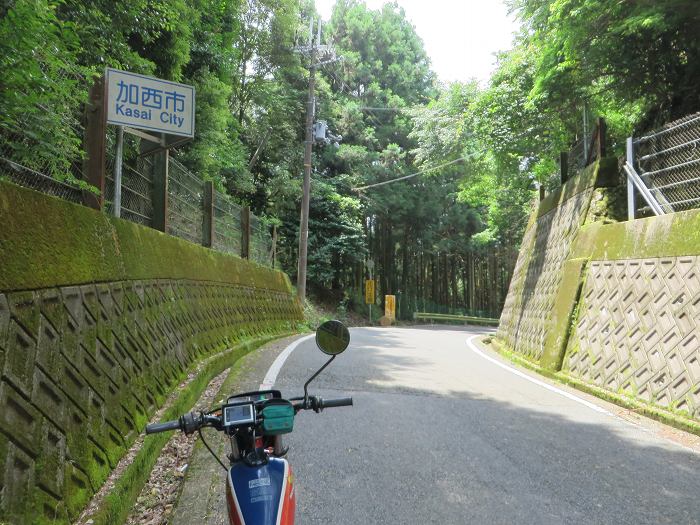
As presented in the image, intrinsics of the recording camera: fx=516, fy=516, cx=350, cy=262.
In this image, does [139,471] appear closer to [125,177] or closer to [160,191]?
[125,177]

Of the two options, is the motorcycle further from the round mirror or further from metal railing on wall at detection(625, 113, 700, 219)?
metal railing on wall at detection(625, 113, 700, 219)

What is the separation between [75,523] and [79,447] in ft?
1.43

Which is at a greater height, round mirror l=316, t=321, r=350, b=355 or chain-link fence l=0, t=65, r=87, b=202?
chain-link fence l=0, t=65, r=87, b=202

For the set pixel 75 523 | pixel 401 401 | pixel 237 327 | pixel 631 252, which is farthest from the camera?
pixel 237 327

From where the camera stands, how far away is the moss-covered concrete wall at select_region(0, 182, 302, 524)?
2.36 m

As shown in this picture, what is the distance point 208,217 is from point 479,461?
7.42 metres

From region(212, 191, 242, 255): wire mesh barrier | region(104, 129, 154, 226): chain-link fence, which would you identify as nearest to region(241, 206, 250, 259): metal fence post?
region(212, 191, 242, 255): wire mesh barrier

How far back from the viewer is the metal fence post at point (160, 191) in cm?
720

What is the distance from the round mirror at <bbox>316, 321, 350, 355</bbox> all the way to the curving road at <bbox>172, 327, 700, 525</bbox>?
128cm

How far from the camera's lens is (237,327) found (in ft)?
32.8

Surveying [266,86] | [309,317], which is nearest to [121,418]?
[309,317]

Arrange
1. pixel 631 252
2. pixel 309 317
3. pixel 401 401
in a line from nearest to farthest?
pixel 401 401 → pixel 631 252 → pixel 309 317

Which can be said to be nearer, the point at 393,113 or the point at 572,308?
the point at 572,308

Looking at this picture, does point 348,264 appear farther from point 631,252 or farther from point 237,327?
point 631,252
